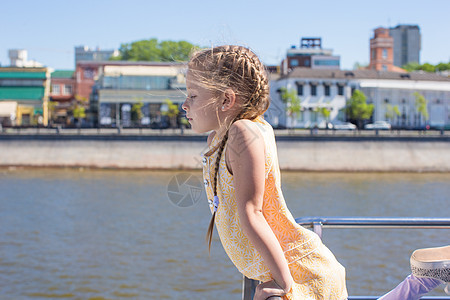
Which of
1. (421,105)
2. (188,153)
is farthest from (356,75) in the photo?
(188,153)

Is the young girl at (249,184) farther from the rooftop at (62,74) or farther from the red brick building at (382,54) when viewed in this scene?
the red brick building at (382,54)

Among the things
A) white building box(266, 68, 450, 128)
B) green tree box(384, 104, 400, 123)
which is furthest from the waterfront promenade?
green tree box(384, 104, 400, 123)

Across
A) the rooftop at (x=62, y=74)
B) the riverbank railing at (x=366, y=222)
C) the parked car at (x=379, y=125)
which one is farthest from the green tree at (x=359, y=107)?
the riverbank railing at (x=366, y=222)

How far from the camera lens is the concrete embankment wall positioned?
112 ft

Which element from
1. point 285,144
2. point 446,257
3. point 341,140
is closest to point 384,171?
point 341,140

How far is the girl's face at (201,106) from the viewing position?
1358 mm

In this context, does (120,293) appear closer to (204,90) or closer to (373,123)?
(204,90)

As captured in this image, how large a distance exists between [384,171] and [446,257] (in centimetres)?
3401

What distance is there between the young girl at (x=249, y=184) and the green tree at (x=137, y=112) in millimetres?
44613

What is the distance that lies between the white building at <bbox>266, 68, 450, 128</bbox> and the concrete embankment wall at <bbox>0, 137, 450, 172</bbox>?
34.4ft

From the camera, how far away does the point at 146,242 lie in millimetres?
12867

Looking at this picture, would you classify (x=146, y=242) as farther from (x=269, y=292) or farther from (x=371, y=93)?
(x=371, y=93)

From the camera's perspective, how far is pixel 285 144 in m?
34.9

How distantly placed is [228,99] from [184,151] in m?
33.1
